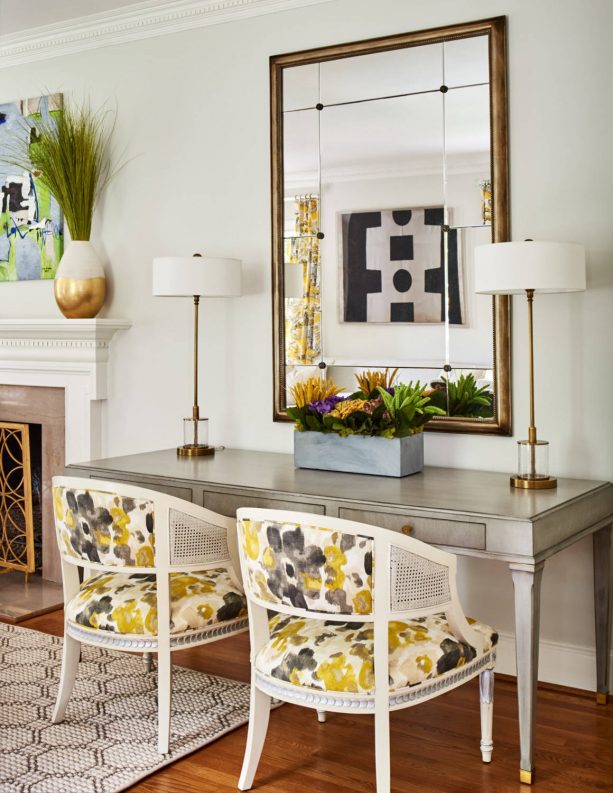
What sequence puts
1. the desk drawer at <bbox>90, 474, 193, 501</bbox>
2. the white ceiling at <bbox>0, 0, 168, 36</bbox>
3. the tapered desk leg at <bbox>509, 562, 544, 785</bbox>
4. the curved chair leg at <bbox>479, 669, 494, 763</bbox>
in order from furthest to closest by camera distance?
1. the white ceiling at <bbox>0, 0, 168, 36</bbox>
2. the desk drawer at <bbox>90, 474, 193, 501</bbox>
3. the curved chair leg at <bbox>479, 669, 494, 763</bbox>
4. the tapered desk leg at <bbox>509, 562, 544, 785</bbox>

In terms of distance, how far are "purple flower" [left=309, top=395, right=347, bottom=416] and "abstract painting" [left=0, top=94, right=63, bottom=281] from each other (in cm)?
182

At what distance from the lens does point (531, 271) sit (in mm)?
2715

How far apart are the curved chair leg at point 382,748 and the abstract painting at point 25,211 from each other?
293 cm

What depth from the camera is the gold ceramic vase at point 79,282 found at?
412 centimetres

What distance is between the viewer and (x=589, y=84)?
9.88 ft

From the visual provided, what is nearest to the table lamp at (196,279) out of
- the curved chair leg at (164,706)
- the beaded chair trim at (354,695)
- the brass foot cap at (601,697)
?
the curved chair leg at (164,706)

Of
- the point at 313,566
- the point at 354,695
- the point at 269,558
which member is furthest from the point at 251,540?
the point at 354,695

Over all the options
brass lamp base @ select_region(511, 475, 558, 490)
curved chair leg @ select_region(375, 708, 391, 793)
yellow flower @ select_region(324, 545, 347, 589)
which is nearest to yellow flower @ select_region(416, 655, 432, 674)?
curved chair leg @ select_region(375, 708, 391, 793)

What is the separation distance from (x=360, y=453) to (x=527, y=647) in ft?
2.93

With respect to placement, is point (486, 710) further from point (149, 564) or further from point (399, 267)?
point (399, 267)

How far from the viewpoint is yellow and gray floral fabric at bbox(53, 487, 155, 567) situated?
264 cm

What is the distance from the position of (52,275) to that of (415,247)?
1.93m

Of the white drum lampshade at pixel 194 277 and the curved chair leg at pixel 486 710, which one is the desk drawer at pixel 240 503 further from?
the white drum lampshade at pixel 194 277

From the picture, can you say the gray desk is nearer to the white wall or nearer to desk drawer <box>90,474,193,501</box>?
desk drawer <box>90,474,193,501</box>
